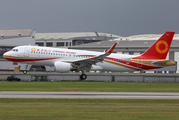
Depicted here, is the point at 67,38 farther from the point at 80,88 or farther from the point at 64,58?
the point at 80,88

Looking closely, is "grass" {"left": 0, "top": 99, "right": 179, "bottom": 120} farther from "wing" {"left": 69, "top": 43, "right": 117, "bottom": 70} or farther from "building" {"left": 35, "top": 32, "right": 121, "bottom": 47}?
"building" {"left": 35, "top": 32, "right": 121, "bottom": 47}

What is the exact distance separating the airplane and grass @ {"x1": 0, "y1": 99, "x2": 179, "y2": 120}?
1857 cm

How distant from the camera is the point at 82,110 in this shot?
1761 cm

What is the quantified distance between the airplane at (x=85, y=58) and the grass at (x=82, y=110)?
731 inches

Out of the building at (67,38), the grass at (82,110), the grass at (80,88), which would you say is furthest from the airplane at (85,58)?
Result: the building at (67,38)

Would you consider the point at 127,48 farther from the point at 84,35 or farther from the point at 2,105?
the point at 84,35

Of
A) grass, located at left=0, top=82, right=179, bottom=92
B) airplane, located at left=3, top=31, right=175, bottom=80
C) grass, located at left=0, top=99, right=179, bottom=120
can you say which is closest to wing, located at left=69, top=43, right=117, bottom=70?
airplane, located at left=3, top=31, right=175, bottom=80

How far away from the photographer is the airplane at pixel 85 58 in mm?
40875

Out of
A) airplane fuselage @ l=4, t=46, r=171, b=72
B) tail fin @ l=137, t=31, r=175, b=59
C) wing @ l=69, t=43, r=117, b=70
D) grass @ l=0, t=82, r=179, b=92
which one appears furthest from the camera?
tail fin @ l=137, t=31, r=175, b=59

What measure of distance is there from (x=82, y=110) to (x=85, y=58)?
25287 mm

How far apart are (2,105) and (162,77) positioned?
114 ft

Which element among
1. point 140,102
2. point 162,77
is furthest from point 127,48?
point 140,102

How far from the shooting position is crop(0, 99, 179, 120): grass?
1549cm

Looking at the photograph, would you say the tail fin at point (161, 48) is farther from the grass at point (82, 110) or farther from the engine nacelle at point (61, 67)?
the grass at point (82, 110)
